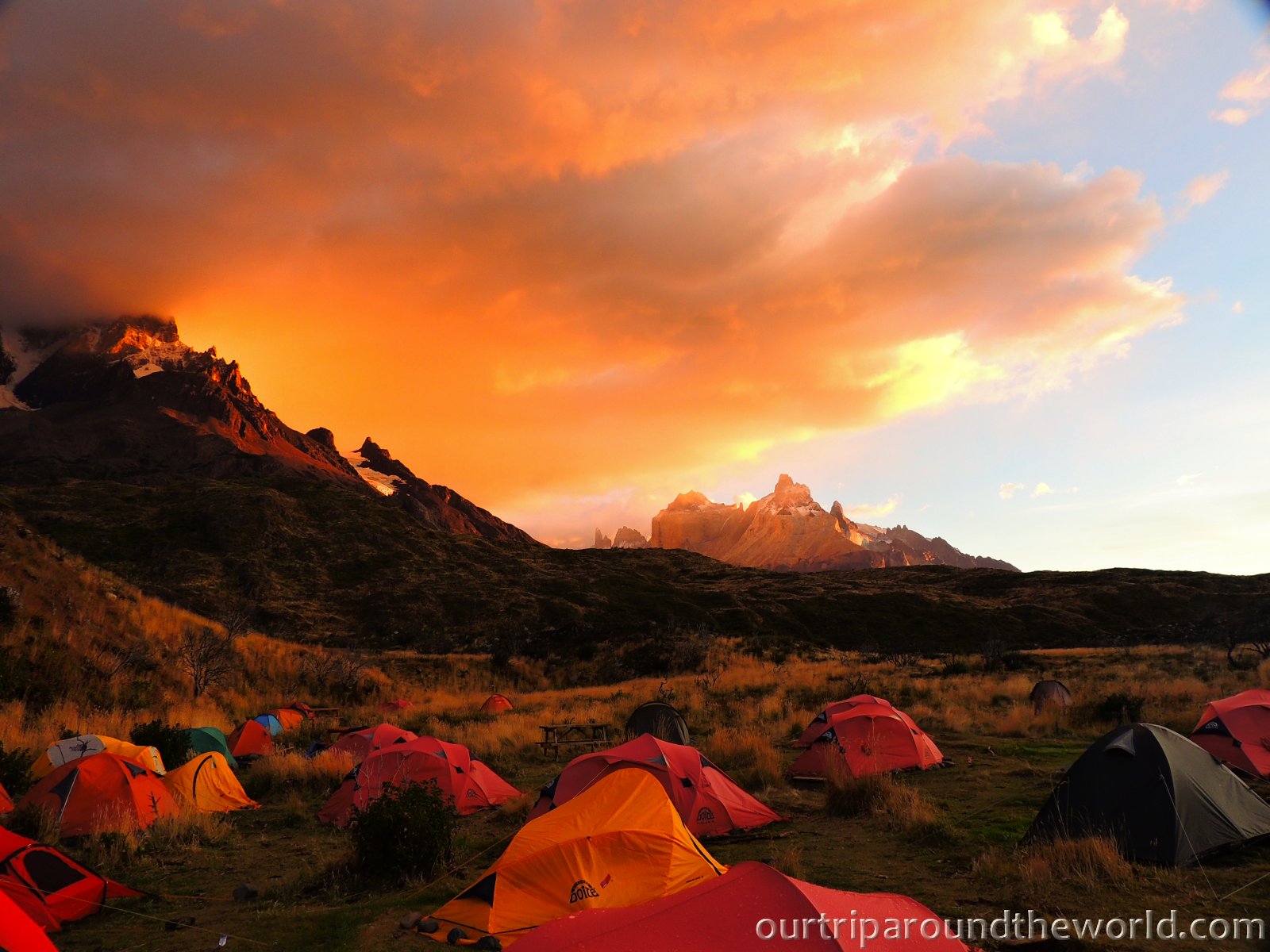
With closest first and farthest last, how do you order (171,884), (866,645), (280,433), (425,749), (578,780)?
1. (171,884)
2. (578,780)
3. (425,749)
4. (866,645)
5. (280,433)

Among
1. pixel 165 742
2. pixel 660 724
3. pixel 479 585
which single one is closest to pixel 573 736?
pixel 660 724

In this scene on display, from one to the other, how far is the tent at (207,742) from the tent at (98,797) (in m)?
5.34

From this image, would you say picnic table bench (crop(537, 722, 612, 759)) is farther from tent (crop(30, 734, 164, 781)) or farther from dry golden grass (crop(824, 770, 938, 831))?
tent (crop(30, 734, 164, 781))

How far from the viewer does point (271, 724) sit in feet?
72.1

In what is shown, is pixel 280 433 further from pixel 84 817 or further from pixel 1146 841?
pixel 1146 841

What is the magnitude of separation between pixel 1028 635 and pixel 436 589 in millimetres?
52942

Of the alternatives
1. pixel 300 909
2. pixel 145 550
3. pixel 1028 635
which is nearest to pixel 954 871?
pixel 300 909

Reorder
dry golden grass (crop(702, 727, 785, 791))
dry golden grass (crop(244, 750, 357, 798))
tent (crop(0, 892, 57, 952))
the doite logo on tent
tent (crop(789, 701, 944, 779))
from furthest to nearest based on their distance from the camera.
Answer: dry golden grass (crop(244, 750, 357, 798)), tent (crop(789, 701, 944, 779)), dry golden grass (crop(702, 727, 785, 791)), the doite logo on tent, tent (crop(0, 892, 57, 952))

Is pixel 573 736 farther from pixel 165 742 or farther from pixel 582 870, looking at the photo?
pixel 582 870

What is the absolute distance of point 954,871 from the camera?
8844 millimetres

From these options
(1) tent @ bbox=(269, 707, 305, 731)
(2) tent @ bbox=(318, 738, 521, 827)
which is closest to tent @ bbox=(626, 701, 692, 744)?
(2) tent @ bbox=(318, 738, 521, 827)

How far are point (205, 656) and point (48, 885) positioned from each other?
1963cm

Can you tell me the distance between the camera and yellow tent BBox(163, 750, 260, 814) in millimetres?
13328

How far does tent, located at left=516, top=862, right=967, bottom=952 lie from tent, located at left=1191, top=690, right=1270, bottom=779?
1237cm
